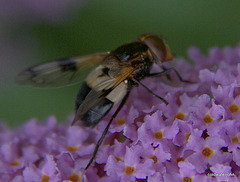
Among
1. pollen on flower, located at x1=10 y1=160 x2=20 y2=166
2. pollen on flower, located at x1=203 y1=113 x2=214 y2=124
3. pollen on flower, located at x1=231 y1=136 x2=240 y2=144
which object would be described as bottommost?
pollen on flower, located at x1=10 y1=160 x2=20 y2=166

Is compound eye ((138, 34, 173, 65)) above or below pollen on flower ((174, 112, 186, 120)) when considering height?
above

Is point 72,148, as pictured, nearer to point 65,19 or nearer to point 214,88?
point 214,88

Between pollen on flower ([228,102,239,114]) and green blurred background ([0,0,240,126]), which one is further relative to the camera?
green blurred background ([0,0,240,126])

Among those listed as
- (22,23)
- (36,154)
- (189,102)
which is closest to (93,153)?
(36,154)

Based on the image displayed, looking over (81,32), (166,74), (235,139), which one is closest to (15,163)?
(166,74)

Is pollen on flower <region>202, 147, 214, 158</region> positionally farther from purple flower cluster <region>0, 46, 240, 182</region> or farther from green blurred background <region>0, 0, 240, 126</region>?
green blurred background <region>0, 0, 240, 126</region>

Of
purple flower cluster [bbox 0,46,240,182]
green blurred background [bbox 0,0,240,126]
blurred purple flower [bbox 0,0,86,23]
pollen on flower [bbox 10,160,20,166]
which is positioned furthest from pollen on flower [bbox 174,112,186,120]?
blurred purple flower [bbox 0,0,86,23]
